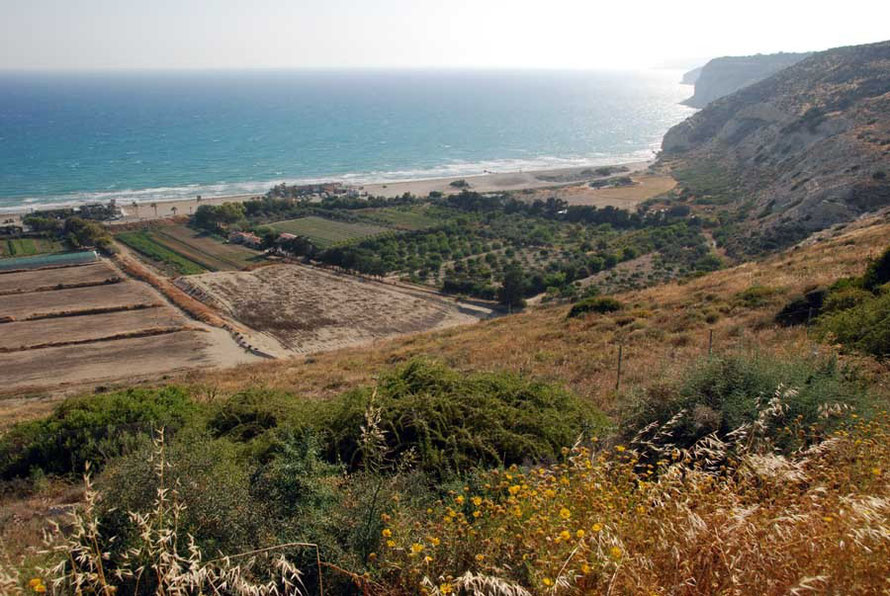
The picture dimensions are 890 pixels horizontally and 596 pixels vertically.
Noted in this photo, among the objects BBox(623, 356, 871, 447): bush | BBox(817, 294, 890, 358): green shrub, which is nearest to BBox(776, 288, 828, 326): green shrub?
BBox(817, 294, 890, 358): green shrub

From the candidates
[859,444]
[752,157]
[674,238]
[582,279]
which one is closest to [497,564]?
[859,444]

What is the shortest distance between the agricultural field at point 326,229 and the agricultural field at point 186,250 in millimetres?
6945

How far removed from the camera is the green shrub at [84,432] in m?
9.95


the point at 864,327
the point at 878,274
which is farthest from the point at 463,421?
the point at 878,274

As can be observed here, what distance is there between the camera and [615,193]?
80.4 metres

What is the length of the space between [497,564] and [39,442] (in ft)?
32.8

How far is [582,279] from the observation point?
47312mm

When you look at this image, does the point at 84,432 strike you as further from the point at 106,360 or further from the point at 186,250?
the point at 186,250

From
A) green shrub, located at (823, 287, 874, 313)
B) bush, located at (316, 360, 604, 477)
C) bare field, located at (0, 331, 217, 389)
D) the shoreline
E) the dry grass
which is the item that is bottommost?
bare field, located at (0, 331, 217, 389)

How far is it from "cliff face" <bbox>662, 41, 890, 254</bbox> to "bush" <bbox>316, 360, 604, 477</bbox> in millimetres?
40223

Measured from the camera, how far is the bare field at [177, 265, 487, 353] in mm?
37013

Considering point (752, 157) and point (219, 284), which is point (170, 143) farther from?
point (752, 157)

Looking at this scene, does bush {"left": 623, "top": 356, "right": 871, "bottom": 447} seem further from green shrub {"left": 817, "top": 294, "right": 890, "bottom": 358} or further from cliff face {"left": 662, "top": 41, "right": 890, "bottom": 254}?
cliff face {"left": 662, "top": 41, "right": 890, "bottom": 254}

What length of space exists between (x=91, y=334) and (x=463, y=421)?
112 feet
